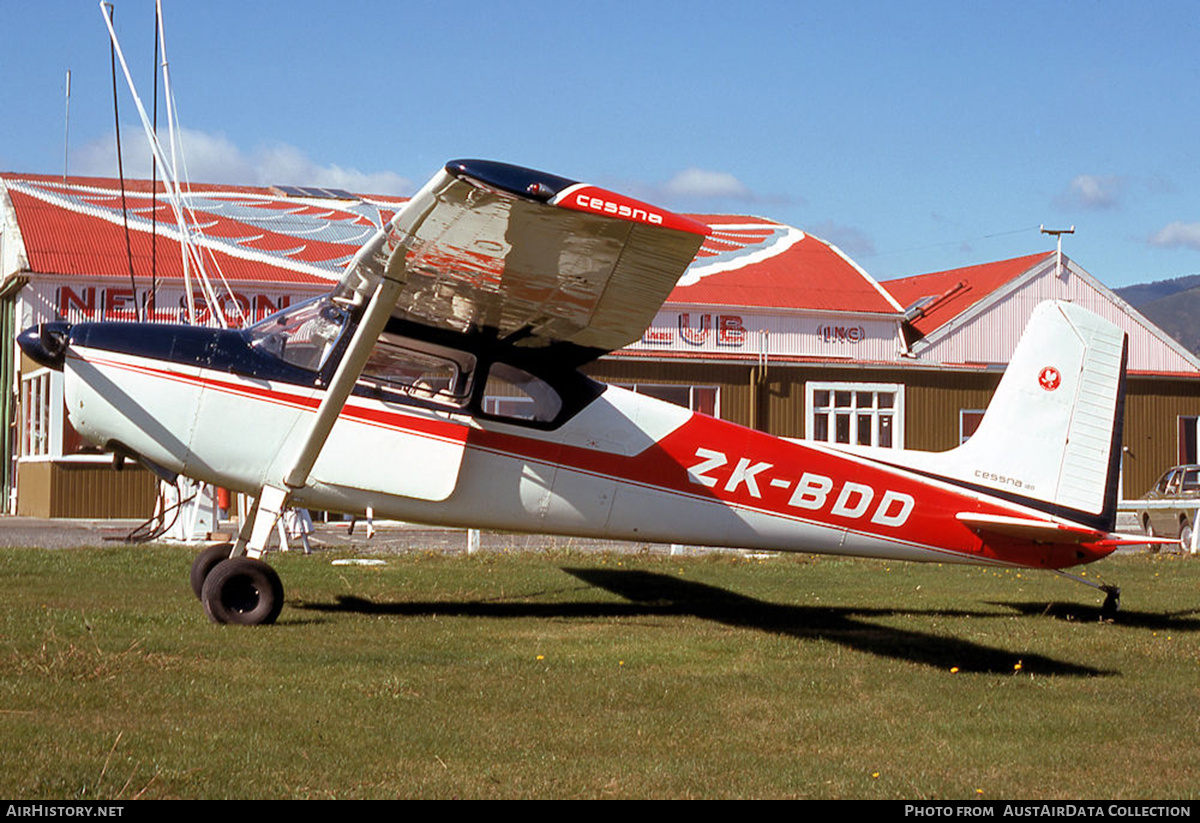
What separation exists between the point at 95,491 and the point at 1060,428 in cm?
1952

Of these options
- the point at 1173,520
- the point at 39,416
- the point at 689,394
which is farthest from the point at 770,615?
the point at 39,416

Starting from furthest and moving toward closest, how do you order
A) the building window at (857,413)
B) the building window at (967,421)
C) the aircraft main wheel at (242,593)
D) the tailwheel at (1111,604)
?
1. the building window at (967,421)
2. the building window at (857,413)
3. the tailwheel at (1111,604)
4. the aircraft main wheel at (242,593)

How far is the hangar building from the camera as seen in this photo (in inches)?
961

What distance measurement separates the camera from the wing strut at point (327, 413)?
8000 millimetres

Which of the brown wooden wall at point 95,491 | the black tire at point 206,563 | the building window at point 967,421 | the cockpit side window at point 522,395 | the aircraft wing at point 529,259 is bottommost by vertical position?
the brown wooden wall at point 95,491

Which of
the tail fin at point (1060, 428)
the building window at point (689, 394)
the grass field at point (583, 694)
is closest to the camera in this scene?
the grass field at point (583, 694)

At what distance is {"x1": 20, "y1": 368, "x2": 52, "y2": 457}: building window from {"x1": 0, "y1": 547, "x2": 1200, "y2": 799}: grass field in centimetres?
1398

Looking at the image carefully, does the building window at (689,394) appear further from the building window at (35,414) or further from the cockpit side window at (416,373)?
the cockpit side window at (416,373)

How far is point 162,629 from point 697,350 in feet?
67.7

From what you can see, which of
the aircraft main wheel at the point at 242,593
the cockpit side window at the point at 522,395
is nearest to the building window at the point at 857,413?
the cockpit side window at the point at 522,395

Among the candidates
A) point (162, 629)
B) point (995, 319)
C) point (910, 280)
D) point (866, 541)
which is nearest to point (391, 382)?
point (162, 629)

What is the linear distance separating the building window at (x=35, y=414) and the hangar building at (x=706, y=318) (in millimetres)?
68

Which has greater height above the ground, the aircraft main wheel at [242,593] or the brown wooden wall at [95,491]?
the aircraft main wheel at [242,593]

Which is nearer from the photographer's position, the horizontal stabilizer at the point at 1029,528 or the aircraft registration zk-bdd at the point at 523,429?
the aircraft registration zk-bdd at the point at 523,429
